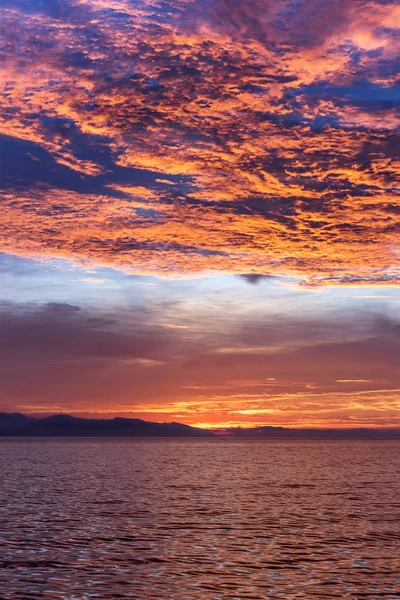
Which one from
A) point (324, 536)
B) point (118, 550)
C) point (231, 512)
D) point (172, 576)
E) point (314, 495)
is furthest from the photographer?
point (314, 495)

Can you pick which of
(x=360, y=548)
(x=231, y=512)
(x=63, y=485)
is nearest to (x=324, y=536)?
(x=360, y=548)

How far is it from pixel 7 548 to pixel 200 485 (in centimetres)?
5054

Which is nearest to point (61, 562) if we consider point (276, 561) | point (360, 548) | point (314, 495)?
point (276, 561)

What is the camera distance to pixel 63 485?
88625 millimetres

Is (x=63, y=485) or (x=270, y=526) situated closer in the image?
(x=270, y=526)

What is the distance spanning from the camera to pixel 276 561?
1473 inches

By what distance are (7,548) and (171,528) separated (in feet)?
42.5

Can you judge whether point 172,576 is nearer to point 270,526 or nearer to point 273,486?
point 270,526

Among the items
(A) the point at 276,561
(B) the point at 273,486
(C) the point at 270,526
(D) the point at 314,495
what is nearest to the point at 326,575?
(A) the point at 276,561

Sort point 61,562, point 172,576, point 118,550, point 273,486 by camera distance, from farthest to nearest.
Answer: point 273,486
point 118,550
point 61,562
point 172,576

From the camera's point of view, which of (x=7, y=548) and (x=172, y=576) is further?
(x=7, y=548)

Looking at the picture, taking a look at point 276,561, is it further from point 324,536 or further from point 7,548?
point 7,548

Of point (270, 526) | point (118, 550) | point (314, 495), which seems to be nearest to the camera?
point (118, 550)

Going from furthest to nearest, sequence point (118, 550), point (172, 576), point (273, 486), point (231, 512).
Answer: point (273, 486), point (231, 512), point (118, 550), point (172, 576)
